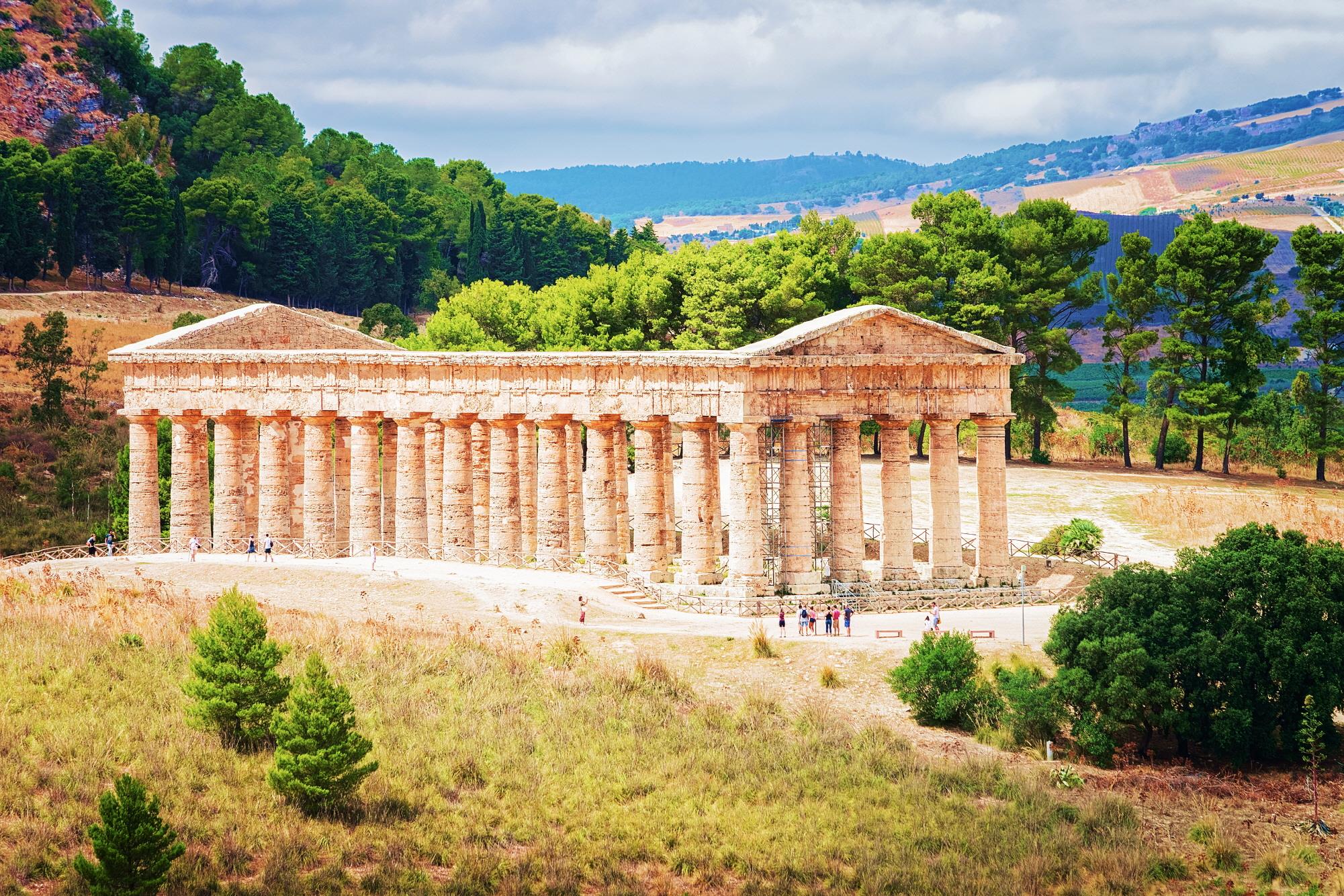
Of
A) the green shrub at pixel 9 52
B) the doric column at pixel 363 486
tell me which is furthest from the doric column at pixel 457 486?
the green shrub at pixel 9 52

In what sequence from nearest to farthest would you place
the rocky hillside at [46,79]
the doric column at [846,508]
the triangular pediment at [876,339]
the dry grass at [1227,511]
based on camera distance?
the triangular pediment at [876,339] < the doric column at [846,508] < the dry grass at [1227,511] < the rocky hillside at [46,79]

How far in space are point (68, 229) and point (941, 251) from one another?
71.7 metres

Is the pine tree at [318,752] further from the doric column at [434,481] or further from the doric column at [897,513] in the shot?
the doric column at [434,481]

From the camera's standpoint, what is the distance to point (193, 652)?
132ft

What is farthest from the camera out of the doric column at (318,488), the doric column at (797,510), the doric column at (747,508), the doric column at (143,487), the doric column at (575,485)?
the doric column at (143,487)

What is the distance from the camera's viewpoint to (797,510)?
167 feet

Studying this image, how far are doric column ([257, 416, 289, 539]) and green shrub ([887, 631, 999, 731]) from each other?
29880mm

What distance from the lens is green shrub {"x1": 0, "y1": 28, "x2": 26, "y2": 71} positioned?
469 ft

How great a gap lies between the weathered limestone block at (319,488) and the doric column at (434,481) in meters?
4.00

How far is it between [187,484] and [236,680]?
28.9 m

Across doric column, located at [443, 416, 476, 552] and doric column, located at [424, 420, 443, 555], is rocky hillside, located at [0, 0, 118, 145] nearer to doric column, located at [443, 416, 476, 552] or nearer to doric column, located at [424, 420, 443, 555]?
doric column, located at [424, 420, 443, 555]

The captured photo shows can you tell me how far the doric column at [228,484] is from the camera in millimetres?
60656

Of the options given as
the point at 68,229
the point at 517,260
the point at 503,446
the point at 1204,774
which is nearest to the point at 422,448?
the point at 503,446

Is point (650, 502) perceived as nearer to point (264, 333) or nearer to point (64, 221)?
point (264, 333)
